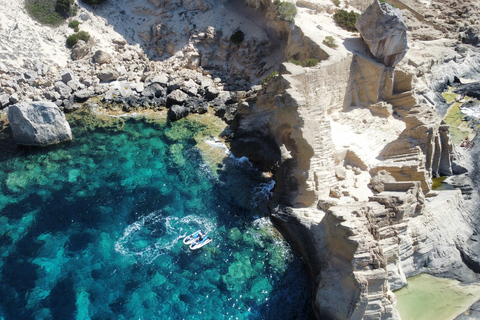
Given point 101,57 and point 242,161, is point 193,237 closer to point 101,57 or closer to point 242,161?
point 242,161

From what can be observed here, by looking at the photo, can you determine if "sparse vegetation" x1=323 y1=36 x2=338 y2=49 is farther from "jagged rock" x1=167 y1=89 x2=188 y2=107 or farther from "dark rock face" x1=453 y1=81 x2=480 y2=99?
"dark rock face" x1=453 y1=81 x2=480 y2=99

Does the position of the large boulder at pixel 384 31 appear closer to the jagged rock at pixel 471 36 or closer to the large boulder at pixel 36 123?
the jagged rock at pixel 471 36

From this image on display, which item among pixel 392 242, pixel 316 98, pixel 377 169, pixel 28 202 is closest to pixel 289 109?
pixel 316 98

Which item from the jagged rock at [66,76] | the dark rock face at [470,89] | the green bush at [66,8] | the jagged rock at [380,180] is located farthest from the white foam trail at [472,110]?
the green bush at [66,8]

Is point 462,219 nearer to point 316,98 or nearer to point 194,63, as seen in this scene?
point 316,98

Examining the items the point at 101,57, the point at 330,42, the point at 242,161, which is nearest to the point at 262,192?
the point at 242,161
